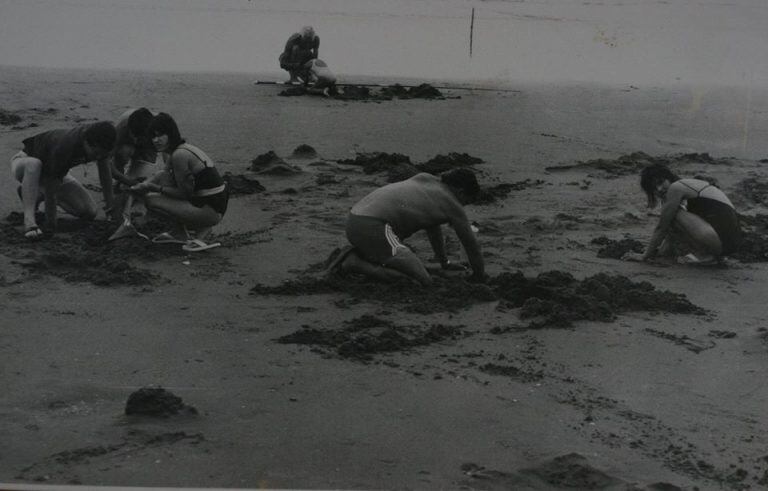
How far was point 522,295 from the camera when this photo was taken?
735 cm

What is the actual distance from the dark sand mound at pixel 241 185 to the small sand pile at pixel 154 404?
229 inches

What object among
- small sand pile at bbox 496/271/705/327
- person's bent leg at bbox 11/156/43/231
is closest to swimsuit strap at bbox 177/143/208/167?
person's bent leg at bbox 11/156/43/231

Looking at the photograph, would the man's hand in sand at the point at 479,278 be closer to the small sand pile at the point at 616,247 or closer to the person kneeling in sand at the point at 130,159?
the small sand pile at the point at 616,247

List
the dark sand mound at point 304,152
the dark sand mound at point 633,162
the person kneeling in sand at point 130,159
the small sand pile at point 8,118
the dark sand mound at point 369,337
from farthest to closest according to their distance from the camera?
1. the small sand pile at point 8,118
2. the dark sand mound at point 633,162
3. the dark sand mound at point 304,152
4. the person kneeling in sand at point 130,159
5. the dark sand mound at point 369,337


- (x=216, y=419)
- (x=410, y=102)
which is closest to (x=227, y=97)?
(x=410, y=102)

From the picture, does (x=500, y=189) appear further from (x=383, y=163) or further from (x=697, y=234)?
(x=697, y=234)

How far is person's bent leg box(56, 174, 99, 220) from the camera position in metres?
9.10

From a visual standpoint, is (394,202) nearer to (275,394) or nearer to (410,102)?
(275,394)

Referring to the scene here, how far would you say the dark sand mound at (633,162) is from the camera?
41.4 feet

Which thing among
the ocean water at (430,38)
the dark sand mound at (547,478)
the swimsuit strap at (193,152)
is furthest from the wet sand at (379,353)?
the ocean water at (430,38)

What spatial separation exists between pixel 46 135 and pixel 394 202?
3.47 metres

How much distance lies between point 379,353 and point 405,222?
5.90 feet

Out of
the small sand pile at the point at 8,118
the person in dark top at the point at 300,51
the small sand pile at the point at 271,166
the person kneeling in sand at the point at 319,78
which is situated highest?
the person in dark top at the point at 300,51

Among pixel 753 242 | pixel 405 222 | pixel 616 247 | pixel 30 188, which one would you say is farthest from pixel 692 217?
pixel 30 188
